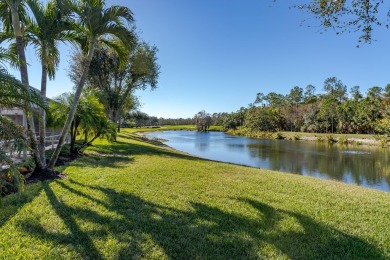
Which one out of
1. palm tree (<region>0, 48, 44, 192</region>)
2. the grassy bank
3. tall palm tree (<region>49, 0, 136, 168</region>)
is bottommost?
the grassy bank

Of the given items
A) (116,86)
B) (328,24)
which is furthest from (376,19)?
(116,86)

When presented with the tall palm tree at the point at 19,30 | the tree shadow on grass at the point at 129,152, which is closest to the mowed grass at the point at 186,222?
the tall palm tree at the point at 19,30

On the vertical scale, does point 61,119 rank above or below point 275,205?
above

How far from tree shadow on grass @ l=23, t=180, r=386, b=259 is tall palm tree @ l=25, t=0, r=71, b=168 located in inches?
161

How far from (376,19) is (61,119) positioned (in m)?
11.8

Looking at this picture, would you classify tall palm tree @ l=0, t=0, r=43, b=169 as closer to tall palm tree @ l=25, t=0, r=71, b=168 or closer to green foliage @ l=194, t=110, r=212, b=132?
tall palm tree @ l=25, t=0, r=71, b=168

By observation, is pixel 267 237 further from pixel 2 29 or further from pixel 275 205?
pixel 2 29

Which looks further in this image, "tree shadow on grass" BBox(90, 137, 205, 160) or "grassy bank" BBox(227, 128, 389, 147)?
"grassy bank" BBox(227, 128, 389, 147)

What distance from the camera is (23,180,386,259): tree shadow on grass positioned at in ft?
12.0

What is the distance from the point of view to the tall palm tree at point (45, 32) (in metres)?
7.53

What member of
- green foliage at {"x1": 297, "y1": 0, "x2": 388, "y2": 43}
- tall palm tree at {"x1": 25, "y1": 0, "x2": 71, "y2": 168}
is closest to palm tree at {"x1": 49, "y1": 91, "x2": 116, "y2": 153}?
tall palm tree at {"x1": 25, "y1": 0, "x2": 71, "y2": 168}

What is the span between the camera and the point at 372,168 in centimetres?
1873

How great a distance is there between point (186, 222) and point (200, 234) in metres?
0.51

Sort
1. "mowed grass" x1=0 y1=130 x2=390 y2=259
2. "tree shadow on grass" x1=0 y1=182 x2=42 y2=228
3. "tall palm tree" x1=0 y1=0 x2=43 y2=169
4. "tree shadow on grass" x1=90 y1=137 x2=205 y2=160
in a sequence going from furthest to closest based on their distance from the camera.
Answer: "tree shadow on grass" x1=90 y1=137 x2=205 y2=160, "tall palm tree" x1=0 y1=0 x2=43 y2=169, "tree shadow on grass" x1=0 y1=182 x2=42 y2=228, "mowed grass" x1=0 y1=130 x2=390 y2=259
